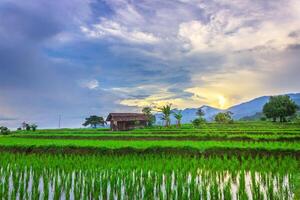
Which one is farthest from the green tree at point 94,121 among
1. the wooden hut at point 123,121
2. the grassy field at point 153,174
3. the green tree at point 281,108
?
the grassy field at point 153,174

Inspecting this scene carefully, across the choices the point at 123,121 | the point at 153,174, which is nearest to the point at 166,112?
the point at 123,121

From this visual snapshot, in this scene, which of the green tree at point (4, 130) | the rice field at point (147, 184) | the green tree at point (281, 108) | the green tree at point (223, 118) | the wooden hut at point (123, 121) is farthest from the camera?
the green tree at point (281, 108)

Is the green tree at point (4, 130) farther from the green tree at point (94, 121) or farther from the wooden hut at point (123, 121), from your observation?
Answer: the green tree at point (94, 121)

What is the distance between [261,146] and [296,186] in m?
6.71

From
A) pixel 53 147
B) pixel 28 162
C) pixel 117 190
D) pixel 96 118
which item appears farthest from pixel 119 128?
pixel 117 190

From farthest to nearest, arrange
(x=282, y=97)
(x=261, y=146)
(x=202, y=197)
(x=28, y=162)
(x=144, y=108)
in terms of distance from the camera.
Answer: (x=282, y=97) → (x=144, y=108) → (x=261, y=146) → (x=28, y=162) → (x=202, y=197)

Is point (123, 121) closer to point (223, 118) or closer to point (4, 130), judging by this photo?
point (4, 130)

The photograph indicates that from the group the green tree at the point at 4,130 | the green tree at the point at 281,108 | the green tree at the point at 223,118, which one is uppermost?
the green tree at the point at 281,108

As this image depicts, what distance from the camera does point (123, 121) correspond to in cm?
4412

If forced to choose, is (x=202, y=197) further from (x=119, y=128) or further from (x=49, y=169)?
(x=119, y=128)

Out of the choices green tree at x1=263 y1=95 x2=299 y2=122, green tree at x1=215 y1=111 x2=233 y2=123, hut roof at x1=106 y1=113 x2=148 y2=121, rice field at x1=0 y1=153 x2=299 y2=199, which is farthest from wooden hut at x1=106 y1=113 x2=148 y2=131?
rice field at x1=0 y1=153 x2=299 y2=199

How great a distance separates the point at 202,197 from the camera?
6328 millimetres

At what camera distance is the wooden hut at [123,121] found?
4322 centimetres

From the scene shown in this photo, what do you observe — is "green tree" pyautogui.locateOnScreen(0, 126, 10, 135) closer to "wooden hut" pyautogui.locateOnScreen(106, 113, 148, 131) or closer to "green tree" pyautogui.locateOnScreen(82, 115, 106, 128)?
"wooden hut" pyautogui.locateOnScreen(106, 113, 148, 131)
